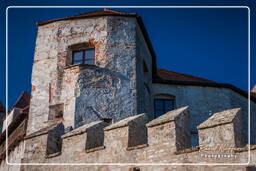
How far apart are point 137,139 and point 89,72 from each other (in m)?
4.26

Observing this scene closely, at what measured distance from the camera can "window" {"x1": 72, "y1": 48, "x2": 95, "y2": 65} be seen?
1338cm

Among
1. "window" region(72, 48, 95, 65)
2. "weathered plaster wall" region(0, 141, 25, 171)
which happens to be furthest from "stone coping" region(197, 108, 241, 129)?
"window" region(72, 48, 95, 65)

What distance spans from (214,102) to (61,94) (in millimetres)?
6843

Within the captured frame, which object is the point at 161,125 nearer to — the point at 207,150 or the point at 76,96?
the point at 207,150

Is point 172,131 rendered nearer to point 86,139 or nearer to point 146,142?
point 146,142

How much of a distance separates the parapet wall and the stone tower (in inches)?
62.3

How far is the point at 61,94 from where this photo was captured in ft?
41.5

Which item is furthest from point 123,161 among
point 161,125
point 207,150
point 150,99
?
point 150,99

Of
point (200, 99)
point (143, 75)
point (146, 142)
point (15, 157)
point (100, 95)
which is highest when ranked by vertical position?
point (143, 75)

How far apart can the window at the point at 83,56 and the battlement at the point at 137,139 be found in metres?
3.04

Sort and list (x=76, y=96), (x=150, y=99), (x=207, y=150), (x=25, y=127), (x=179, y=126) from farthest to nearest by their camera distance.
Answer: (x=150, y=99), (x=25, y=127), (x=76, y=96), (x=179, y=126), (x=207, y=150)

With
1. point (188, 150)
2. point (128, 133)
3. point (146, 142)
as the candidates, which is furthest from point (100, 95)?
point (188, 150)

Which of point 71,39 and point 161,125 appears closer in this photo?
point 161,125

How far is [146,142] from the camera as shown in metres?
9.43
